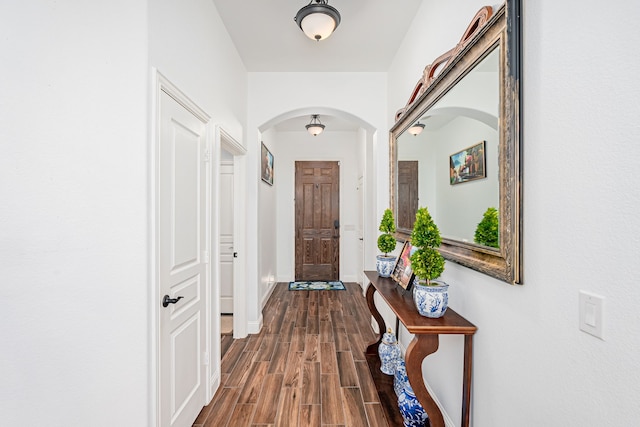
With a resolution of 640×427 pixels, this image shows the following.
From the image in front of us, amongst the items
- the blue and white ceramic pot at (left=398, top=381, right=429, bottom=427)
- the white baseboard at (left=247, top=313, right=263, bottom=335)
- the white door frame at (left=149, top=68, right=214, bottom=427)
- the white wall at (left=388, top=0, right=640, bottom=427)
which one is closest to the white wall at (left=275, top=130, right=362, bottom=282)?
the white baseboard at (left=247, top=313, right=263, bottom=335)

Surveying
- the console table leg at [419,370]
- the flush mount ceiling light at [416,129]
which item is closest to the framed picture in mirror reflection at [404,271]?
the console table leg at [419,370]

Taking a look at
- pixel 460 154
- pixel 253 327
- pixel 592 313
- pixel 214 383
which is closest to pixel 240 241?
pixel 253 327

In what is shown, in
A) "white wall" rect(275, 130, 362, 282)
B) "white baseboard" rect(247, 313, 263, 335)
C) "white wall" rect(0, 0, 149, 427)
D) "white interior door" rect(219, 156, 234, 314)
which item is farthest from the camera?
"white wall" rect(275, 130, 362, 282)

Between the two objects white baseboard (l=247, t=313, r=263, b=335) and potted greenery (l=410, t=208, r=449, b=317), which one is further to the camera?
white baseboard (l=247, t=313, r=263, b=335)

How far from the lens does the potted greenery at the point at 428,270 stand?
1.52m

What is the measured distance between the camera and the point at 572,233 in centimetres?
90

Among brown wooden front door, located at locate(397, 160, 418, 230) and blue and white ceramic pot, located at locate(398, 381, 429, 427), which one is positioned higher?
brown wooden front door, located at locate(397, 160, 418, 230)

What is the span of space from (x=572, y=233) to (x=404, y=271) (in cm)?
135

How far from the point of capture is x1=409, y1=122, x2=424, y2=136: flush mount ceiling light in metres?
2.20

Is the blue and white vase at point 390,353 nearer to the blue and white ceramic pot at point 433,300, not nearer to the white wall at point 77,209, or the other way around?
the blue and white ceramic pot at point 433,300

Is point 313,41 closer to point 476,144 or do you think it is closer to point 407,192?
point 407,192

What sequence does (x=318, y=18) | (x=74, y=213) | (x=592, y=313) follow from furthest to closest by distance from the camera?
(x=318, y=18) → (x=74, y=213) → (x=592, y=313)

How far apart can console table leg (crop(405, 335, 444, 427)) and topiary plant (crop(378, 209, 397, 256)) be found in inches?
45.6

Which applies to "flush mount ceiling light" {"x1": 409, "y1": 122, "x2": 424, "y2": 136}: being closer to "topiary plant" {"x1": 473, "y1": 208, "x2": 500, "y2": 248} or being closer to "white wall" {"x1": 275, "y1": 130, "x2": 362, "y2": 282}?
"topiary plant" {"x1": 473, "y1": 208, "x2": 500, "y2": 248}
